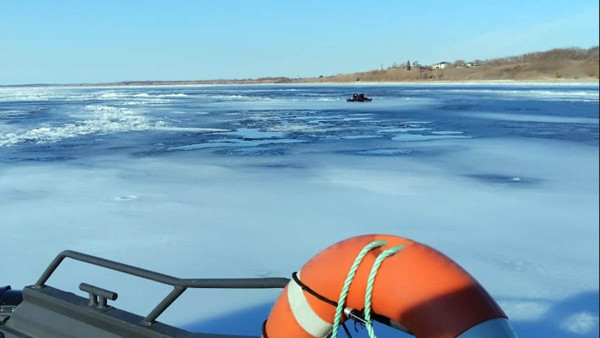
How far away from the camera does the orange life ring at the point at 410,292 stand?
1203mm

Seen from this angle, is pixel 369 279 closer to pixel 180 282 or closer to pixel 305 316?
pixel 305 316

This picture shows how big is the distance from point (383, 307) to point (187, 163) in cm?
522

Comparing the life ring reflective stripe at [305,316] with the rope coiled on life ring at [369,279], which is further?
the life ring reflective stripe at [305,316]

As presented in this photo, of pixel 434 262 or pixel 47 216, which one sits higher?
pixel 434 262

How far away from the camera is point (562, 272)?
2.80m

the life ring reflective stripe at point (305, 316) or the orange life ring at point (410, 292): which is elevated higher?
the orange life ring at point (410, 292)

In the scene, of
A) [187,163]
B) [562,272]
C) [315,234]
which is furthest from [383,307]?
[187,163]

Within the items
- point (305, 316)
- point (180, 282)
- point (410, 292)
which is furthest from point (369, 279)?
point (180, 282)

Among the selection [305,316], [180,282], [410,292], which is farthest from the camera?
[180,282]

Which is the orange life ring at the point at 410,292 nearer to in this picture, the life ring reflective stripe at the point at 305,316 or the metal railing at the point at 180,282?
the life ring reflective stripe at the point at 305,316

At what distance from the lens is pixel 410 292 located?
4.04 ft

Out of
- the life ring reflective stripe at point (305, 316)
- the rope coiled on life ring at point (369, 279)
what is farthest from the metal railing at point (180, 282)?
the rope coiled on life ring at point (369, 279)

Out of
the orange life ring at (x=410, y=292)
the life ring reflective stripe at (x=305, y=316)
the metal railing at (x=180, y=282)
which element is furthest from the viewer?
the metal railing at (x=180, y=282)

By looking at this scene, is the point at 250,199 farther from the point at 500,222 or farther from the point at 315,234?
the point at 500,222
